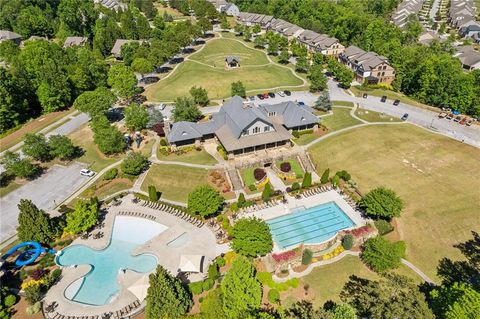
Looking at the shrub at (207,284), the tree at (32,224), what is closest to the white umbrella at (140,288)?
the shrub at (207,284)

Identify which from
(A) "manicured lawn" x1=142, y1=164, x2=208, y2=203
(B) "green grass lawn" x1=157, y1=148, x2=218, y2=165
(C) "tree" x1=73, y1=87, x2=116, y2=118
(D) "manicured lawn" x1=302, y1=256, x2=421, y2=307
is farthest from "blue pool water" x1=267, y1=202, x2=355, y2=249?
(C) "tree" x1=73, y1=87, x2=116, y2=118

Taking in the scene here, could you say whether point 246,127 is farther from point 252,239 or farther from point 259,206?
point 252,239

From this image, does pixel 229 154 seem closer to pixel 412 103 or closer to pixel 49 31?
pixel 412 103

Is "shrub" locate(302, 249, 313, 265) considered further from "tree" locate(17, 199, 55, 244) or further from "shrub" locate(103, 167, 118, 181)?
"shrub" locate(103, 167, 118, 181)

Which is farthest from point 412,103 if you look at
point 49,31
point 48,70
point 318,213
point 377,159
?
point 49,31

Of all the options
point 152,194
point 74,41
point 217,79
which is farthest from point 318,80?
point 74,41

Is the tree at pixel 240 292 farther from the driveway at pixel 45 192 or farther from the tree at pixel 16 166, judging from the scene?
the tree at pixel 16 166
